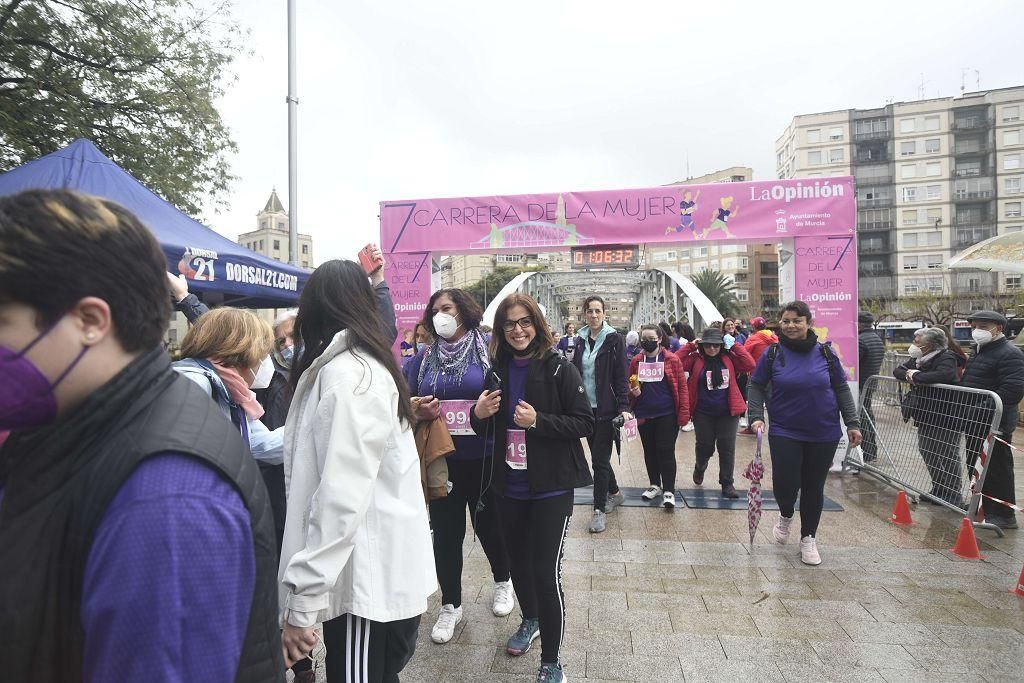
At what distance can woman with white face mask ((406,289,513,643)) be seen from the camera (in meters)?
3.32

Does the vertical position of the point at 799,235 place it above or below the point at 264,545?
above

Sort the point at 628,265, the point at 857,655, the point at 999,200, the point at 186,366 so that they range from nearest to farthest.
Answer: the point at 186,366 → the point at 857,655 → the point at 628,265 → the point at 999,200

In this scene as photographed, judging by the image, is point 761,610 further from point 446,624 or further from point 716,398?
point 716,398

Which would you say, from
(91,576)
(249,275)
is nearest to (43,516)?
(91,576)

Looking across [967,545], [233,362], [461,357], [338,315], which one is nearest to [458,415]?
[461,357]

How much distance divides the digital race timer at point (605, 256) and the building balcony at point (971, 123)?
7512 centimetres

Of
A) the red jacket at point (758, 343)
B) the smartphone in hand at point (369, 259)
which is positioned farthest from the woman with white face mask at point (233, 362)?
the red jacket at point (758, 343)

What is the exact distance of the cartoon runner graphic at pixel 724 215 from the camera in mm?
8180

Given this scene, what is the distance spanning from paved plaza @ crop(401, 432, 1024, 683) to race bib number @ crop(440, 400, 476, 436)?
3.78ft

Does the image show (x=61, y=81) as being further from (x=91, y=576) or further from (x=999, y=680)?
(x=999, y=680)

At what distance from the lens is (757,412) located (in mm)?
4875

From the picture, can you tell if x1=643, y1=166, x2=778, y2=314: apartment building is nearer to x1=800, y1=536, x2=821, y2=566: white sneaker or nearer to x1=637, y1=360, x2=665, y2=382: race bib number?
x1=637, y1=360, x2=665, y2=382: race bib number

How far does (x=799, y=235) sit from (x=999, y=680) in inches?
243

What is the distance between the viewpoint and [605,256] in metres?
8.98
